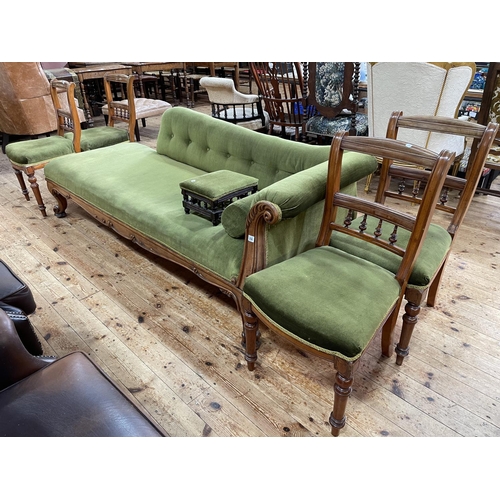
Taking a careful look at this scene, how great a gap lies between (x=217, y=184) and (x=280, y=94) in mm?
2146

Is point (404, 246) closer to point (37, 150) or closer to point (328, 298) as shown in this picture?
point (328, 298)

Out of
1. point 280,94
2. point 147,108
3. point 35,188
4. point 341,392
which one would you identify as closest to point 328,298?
point 341,392

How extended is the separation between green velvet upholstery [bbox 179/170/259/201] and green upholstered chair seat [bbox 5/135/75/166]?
1.66 m

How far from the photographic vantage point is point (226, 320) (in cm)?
191

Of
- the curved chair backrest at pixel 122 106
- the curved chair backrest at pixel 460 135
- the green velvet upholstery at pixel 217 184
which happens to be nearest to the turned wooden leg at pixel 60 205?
the curved chair backrest at pixel 122 106

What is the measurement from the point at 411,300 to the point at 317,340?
52cm

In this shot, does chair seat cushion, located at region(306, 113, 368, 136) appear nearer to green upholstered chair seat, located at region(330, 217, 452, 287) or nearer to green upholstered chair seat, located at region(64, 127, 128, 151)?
green upholstered chair seat, located at region(64, 127, 128, 151)

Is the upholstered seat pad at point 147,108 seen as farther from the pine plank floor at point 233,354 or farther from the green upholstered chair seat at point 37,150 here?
the pine plank floor at point 233,354

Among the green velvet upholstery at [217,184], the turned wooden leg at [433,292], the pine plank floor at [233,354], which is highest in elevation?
the green velvet upholstery at [217,184]

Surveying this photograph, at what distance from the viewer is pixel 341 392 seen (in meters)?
1.26

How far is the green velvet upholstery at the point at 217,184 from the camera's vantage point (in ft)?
5.93

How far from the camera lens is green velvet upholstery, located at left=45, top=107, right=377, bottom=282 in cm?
164

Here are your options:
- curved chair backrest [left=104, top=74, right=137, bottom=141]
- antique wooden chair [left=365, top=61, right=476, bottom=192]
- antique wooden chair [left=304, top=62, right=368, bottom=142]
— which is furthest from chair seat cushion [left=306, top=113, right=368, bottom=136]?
curved chair backrest [left=104, top=74, right=137, bottom=141]

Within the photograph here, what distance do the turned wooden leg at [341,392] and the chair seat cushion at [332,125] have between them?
267 centimetres
